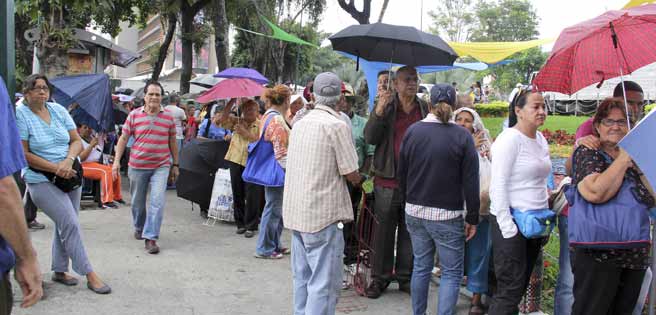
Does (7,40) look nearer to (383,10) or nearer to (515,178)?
(515,178)

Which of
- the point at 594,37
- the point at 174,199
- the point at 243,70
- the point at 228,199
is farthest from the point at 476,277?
the point at 174,199

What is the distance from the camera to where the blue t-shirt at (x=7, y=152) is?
234 cm

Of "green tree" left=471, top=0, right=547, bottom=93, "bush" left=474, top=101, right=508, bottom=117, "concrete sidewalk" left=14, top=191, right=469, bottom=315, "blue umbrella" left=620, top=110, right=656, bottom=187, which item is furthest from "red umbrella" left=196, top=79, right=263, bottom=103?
"green tree" left=471, top=0, right=547, bottom=93

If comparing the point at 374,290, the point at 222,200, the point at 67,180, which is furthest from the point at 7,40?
the point at 222,200

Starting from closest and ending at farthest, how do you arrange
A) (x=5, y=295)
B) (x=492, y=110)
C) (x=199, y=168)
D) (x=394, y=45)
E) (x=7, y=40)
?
(x=5, y=295) → (x=7, y=40) → (x=394, y=45) → (x=199, y=168) → (x=492, y=110)

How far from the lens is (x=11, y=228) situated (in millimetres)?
2363

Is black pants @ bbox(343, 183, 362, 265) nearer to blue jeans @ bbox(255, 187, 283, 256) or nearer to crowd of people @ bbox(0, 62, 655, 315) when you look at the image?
crowd of people @ bbox(0, 62, 655, 315)

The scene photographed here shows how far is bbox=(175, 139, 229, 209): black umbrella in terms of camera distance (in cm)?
893

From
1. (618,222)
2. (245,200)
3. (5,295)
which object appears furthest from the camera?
(245,200)

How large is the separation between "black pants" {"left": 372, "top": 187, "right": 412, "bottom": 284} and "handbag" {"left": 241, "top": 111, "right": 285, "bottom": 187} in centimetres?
151

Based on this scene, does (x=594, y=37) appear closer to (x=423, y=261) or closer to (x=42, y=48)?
(x=423, y=261)

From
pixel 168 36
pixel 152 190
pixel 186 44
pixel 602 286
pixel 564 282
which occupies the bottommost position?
pixel 564 282

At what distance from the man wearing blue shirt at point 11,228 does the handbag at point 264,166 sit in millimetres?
4297

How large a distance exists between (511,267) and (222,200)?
5302 millimetres
